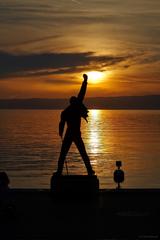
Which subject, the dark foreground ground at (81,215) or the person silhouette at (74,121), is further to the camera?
the person silhouette at (74,121)

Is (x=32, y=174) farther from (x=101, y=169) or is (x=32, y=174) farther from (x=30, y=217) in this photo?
(x=30, y=217)

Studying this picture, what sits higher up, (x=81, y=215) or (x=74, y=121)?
(x=74, y=121)

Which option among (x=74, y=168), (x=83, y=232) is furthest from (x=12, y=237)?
(x=74, y=168)

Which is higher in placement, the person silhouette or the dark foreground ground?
the person silhouette

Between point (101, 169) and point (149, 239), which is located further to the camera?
point (101, 169)

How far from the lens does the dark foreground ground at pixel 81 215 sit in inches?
447

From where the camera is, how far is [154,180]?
4841cm

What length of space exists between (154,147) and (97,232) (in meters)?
74.1

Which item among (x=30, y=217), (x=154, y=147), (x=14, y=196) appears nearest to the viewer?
(x=30, y=217)

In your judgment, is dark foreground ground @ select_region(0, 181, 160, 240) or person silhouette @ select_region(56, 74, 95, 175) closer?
dark foreground ground @ select_region(0, 181, 160, 240)

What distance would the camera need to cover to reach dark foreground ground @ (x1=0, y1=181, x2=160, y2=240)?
1136 cm

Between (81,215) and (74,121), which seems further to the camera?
(74,121)

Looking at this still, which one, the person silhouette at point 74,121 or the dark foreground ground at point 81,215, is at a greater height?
the person silhouette at point 74,121

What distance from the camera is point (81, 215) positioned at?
13.5 meters
